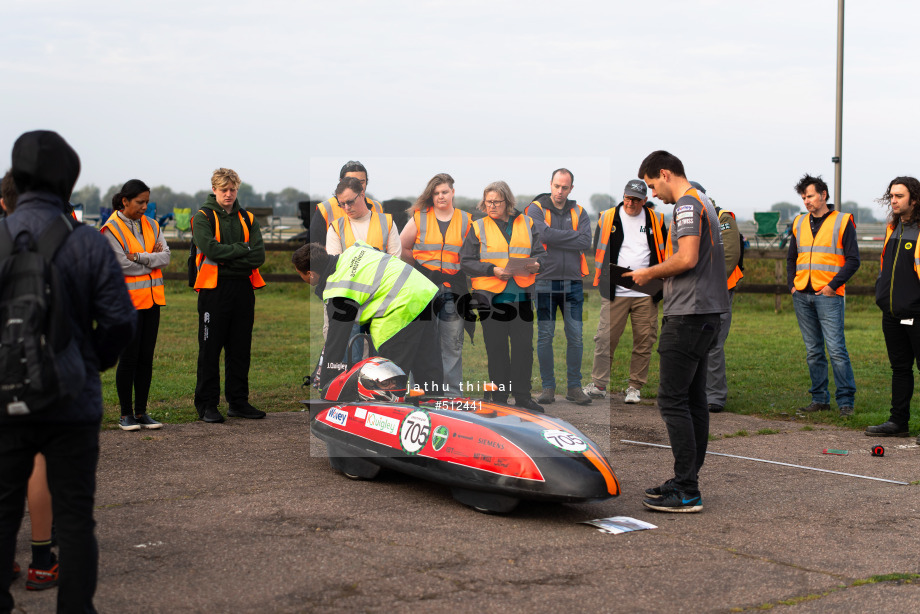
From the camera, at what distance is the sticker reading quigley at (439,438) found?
565 centimetres

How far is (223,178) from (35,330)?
17.2 feet

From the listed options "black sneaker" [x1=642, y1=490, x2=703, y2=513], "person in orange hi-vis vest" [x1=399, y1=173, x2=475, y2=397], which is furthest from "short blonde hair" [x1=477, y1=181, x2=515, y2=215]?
"black sneaker" [x1=642, y1=490, x2=703, y2=513]

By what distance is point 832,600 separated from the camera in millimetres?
4109

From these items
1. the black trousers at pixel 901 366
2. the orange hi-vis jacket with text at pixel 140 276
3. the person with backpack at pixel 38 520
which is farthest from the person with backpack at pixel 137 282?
the black trousers at pixel 901 366

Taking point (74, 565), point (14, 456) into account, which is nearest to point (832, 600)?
point (74, 565)

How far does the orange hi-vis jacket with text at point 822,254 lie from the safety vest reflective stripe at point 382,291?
183 inches

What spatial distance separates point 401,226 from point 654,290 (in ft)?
12.4

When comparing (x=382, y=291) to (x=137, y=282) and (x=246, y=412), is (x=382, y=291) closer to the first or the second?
(x=137, y=282)

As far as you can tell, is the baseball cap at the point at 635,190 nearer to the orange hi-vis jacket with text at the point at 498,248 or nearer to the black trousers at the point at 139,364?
the orange hi-vis jacket with text at the point at 498,248

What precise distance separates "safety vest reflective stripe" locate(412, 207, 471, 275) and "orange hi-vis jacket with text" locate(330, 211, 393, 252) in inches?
13.4

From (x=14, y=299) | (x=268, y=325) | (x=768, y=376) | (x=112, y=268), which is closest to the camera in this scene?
(x=14, y=299)

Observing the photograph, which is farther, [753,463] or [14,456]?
[753,463]

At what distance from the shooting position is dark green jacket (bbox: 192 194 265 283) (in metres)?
8.22

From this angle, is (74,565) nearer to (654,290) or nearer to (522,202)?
(654,290)
